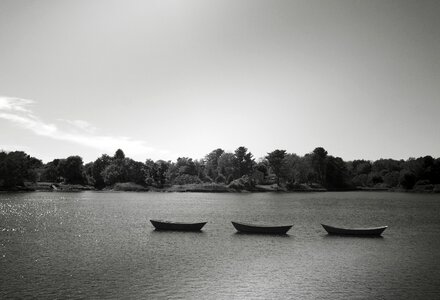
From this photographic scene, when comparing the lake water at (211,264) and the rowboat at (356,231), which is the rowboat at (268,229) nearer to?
the lake water at (211,264)

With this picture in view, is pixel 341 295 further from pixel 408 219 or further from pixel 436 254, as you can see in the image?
pixel 408 219

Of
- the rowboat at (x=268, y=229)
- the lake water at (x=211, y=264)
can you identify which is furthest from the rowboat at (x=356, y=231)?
the rowboat at (x=268, y=229)

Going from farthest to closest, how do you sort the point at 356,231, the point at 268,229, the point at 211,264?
the point at 268,229 → the point at 356,231 → the point at 211,264

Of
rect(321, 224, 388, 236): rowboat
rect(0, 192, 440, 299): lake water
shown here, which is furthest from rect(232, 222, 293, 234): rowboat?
rect(321, 224, 388, 236): rowboat

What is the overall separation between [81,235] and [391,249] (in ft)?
157

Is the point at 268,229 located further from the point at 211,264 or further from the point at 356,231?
the point at 211,264

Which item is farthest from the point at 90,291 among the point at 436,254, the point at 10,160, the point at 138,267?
the point at 10,160

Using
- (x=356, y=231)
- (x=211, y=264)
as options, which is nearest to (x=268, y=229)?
(x=356, y=231)

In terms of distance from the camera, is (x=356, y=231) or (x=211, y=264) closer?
(x=211, y=264)

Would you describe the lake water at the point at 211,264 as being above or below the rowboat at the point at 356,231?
below

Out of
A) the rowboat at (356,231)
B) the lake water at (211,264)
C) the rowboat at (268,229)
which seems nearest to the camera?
the lake water at (211,264)

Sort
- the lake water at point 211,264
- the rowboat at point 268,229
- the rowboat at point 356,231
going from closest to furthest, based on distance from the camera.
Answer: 1. the lake water at point 211,264
2. the rowboat at point 356,231
3. the rowboat at point 268,229

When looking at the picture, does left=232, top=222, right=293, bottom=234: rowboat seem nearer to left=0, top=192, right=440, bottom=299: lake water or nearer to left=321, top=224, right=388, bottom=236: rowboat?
left=0, top=192, right=440, bottom=299: lake water

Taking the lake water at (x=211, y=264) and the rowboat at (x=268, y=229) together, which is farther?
the rowboat at (x=268, y=229)
